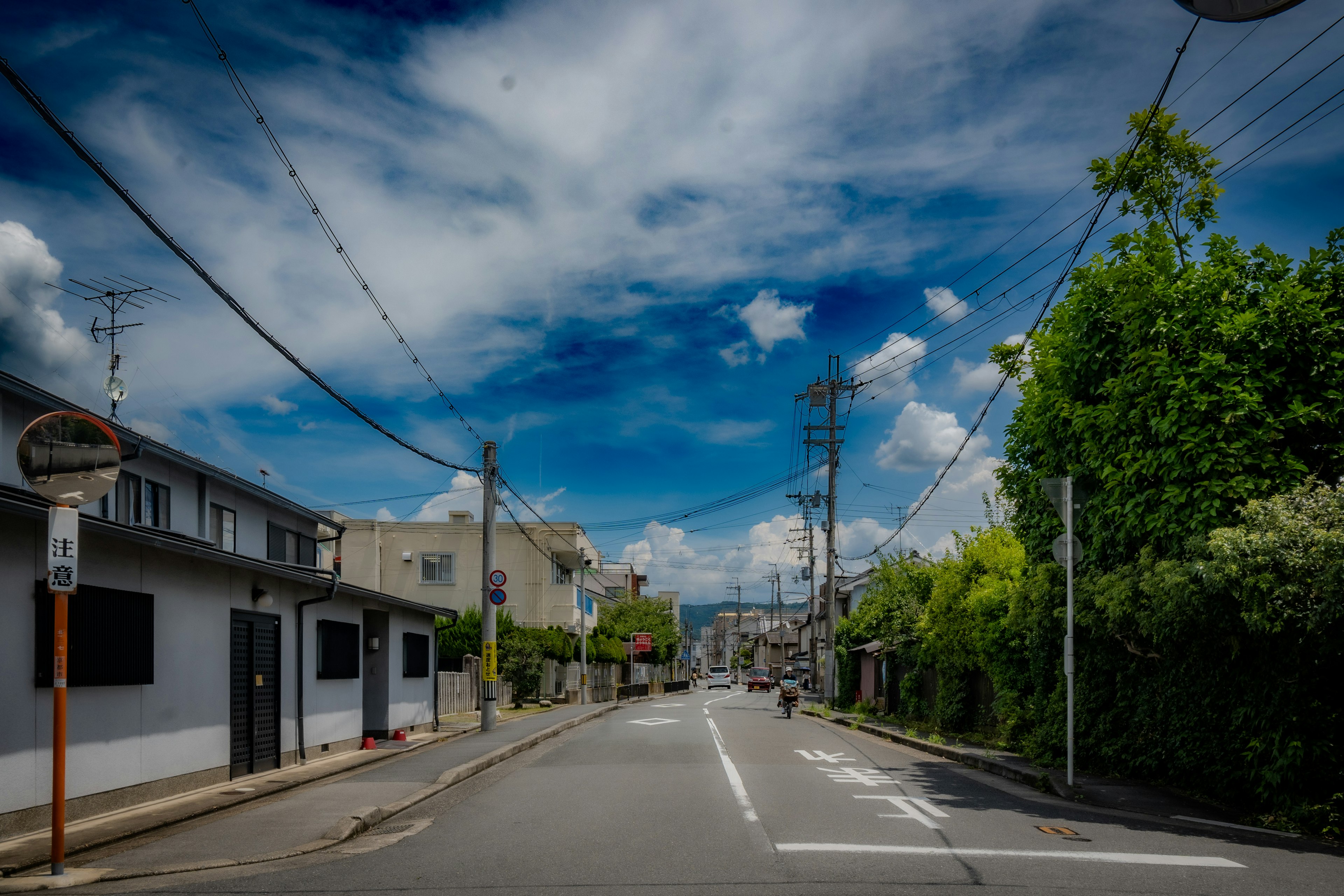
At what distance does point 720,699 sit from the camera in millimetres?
57344

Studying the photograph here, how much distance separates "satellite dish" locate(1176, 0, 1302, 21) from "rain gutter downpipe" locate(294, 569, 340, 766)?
556 inches

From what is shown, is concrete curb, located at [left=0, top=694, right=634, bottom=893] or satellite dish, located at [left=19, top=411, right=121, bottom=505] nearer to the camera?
concrete curb, located at [left=0, top=694, right=634, bottom=893]

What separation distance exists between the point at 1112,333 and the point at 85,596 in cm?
1202

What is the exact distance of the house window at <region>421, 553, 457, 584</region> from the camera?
47.4 m

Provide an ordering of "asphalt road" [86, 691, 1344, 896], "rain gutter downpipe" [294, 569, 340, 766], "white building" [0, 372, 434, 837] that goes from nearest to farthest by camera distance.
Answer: "asphalt road" [86, 691, 1344, 896] < "white building" [0, 372, 434, 837] < "rain gutter downpipe" [294, 569, 340, 766]

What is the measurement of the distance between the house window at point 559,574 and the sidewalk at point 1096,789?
33.2 meters

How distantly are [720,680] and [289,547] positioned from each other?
72622mm

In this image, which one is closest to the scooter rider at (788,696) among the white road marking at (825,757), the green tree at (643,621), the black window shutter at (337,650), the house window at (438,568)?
the white road marking at (825,757)

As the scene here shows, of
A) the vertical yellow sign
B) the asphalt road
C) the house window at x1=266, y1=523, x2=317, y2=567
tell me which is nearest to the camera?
the asphalt road

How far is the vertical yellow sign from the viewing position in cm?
2364

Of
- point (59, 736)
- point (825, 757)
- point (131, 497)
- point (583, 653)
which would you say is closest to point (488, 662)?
point (825, 757)

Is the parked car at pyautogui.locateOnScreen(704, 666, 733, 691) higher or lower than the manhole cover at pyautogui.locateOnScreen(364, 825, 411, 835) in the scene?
lower

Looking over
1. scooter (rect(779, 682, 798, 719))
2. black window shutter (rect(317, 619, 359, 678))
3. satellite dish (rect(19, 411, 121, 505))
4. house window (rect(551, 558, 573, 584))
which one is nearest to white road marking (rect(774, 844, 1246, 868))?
satellite dish (rect(19, 411, 121, 505))

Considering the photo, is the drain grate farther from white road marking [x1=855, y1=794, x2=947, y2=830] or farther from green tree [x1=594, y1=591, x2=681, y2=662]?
green tree [x1=594, y1=591, x2=681, y2=662]
